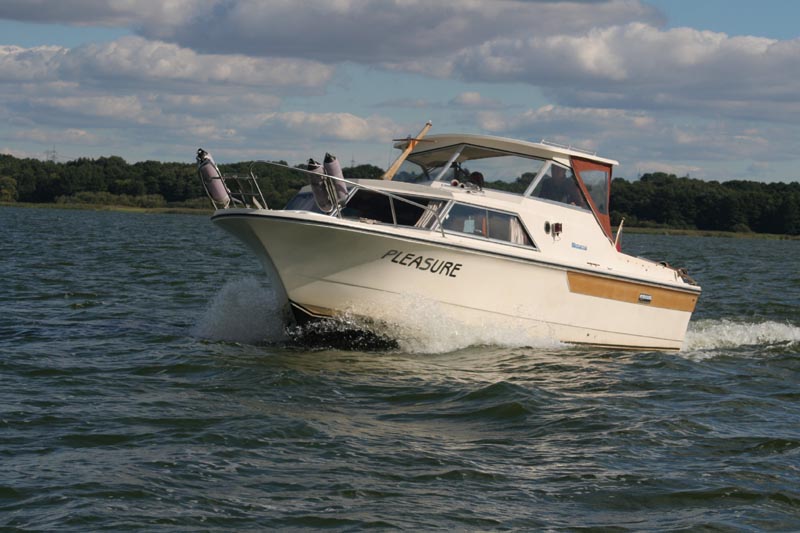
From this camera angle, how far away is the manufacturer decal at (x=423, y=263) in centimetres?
1325

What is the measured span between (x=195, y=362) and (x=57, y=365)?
163cm

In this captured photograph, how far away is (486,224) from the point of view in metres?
14.1

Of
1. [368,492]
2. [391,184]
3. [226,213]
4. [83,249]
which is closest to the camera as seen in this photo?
[368,492]

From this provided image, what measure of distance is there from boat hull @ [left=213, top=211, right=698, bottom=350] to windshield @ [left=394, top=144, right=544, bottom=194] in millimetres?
1673

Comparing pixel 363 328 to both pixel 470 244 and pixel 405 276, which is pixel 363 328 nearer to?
pixel 405 276

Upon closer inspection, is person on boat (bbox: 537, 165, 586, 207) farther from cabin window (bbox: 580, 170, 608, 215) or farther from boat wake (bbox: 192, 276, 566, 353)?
boat wake (bbox: 192, 276, 566, 353)

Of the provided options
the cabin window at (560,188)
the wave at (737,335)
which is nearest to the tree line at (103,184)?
the wave at (737,335)

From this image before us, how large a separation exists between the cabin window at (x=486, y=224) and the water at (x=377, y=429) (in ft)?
4.22

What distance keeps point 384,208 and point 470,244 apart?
137 cm

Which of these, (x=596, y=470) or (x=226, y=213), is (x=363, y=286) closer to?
(x=226, y=213)

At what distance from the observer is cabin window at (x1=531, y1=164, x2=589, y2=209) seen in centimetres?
1517

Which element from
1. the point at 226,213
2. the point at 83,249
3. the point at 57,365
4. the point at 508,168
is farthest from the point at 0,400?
the point at 83,249

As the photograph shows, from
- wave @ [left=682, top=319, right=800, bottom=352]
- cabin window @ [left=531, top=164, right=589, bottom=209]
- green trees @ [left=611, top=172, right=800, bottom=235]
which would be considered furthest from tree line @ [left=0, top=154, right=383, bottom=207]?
cabin window @ [left=531, top=164, right=589, bottom=209]

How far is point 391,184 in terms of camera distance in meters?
14.6
